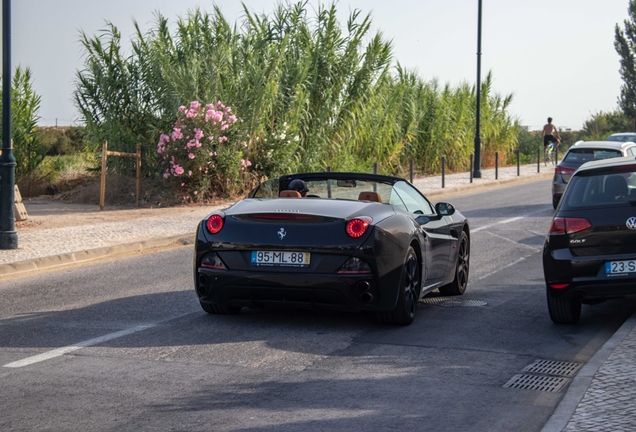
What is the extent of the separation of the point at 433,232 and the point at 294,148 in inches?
604

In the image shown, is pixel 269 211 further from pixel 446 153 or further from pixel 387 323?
pixel 446 153

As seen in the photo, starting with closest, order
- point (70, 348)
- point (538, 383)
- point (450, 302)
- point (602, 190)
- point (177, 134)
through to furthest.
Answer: point (538, 383)
point (70, 348)
point (602, 190)
point (450, 302)
point (177, 134)

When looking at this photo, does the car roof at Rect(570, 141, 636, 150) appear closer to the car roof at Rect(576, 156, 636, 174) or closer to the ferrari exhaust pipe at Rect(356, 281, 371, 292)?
the car roof at Rect(576, 156, 636, 174)

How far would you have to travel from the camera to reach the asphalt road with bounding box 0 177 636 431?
5578 millimetres

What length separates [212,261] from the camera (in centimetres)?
824

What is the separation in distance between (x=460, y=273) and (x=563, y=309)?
74.5 inches

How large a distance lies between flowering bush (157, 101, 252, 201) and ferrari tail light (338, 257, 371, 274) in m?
14.0

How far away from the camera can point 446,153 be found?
38.1 metres

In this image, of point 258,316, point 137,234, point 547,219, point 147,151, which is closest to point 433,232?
point 258,316

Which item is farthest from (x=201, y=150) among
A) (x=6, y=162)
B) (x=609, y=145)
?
(x=609, y=145)

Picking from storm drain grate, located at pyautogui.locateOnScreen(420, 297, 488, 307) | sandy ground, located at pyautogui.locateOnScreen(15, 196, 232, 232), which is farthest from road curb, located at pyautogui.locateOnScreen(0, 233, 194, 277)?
storm drain grate, located at pyautogui.locateOnScreen(420, 297, 488, 307)

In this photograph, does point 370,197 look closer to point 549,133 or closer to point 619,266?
point 619,266

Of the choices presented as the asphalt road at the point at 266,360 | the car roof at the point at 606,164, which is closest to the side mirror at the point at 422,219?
the asphalt road at the point at 266,360

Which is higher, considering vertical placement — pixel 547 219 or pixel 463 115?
pixel 463 115
